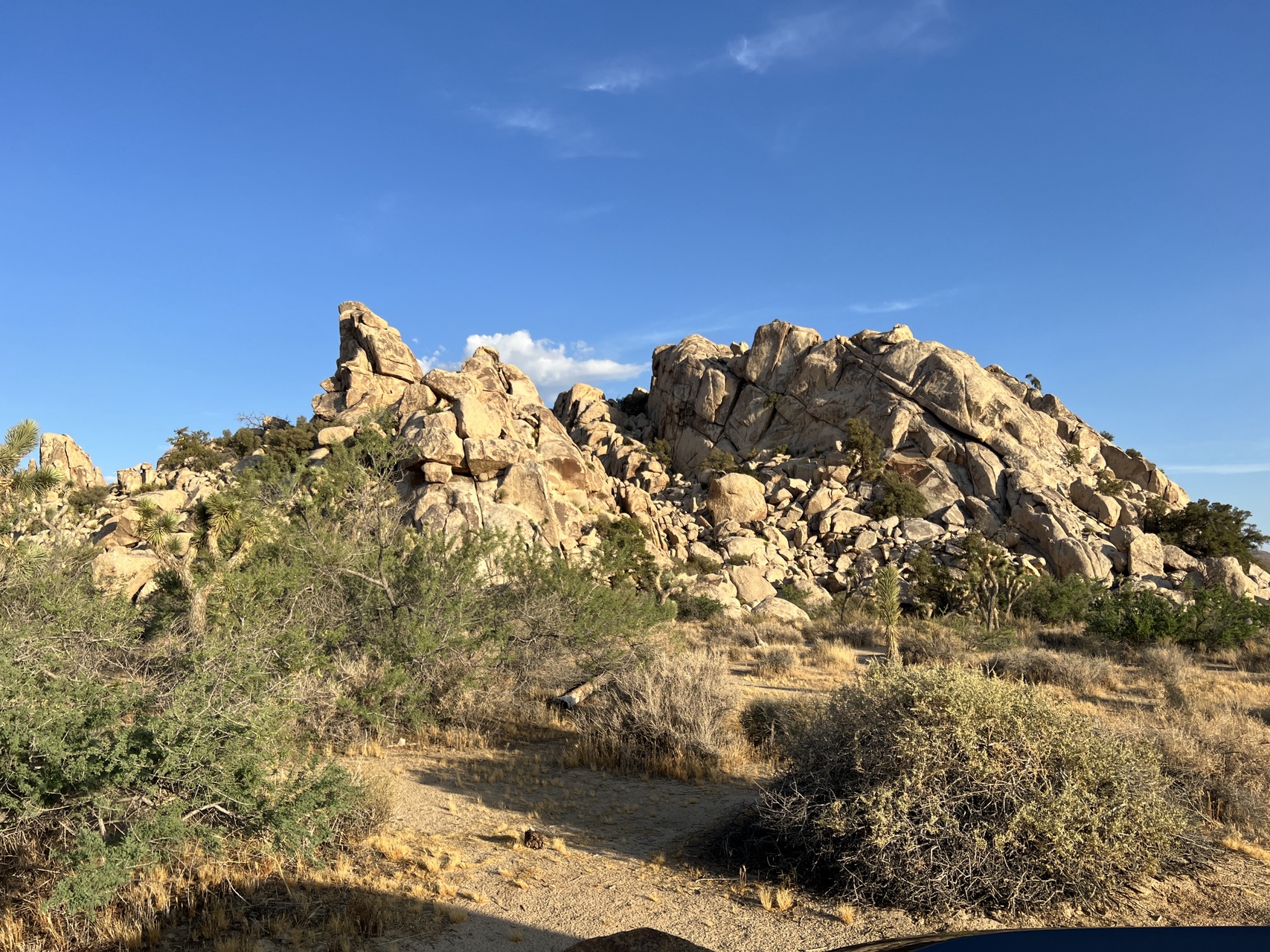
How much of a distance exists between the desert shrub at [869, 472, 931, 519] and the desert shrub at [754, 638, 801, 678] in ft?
72.3

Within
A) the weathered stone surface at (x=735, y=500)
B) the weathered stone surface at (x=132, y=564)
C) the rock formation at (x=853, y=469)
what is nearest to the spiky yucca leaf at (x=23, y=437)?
the weathered stone surface at (x=132, y=564)

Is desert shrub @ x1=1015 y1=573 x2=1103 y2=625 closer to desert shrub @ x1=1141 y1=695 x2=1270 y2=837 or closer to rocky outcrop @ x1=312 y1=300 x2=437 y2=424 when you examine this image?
desert shrub @ x1=1141 y1=695 x2=1270 y2=837

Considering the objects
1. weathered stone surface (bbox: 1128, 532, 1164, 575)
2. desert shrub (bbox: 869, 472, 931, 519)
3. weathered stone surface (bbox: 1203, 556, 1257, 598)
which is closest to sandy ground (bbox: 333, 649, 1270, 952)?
weathered stone surface (bbox: 1203, 556, 1257, 598)

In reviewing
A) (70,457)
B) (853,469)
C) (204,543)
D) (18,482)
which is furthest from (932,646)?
(70,457)

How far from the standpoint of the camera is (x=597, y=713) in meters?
10.3

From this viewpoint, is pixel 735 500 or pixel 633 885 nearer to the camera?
pixel 633 885

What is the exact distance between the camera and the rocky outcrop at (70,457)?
3731 centimetres

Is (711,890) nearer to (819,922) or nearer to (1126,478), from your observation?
(819,922)

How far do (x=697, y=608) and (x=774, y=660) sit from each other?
1025cm

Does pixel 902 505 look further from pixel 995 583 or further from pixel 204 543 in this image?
pixel 204 543

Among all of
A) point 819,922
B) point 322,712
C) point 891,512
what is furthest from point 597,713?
point 891,512

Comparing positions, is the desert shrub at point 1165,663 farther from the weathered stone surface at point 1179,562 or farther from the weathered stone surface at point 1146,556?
the weathered stone surface at point 1179,562

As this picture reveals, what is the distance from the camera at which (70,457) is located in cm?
3809

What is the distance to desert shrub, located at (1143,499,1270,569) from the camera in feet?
124
